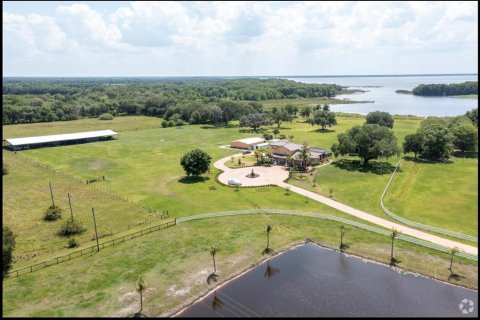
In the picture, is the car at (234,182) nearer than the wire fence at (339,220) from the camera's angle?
No

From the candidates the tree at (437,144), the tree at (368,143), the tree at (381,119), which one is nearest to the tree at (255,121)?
the tree at (381,119)

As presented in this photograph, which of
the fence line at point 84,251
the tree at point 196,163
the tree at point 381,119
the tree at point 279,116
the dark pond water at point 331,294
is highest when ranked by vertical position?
the tree at point 279,116

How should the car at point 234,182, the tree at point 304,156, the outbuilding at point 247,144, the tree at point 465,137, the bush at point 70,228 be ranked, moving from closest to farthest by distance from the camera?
the bush at point 70,228 < the car at point 234,182 < the tree at point 304,156 < the tree at point 465,137 < the outbuilding at point 247,144

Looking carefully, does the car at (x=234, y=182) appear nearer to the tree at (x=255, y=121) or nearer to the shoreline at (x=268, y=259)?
the shoreline at (x=268, y=259)

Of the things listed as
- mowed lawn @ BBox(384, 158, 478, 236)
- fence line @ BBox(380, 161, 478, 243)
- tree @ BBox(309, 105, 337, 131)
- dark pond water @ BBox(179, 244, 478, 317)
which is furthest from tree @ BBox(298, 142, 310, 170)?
tree @ BBox(309, 105, 337, 131)

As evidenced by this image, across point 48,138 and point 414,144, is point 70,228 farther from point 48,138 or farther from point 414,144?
point 414,144

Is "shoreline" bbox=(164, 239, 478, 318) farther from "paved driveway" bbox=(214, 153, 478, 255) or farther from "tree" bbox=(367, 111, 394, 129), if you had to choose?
"tree" bbox=(367, 111, 394, 129)

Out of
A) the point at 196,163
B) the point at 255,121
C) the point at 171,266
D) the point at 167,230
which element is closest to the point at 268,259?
the point at 171,266
